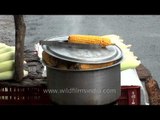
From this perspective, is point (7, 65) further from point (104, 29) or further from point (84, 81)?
point (104, 29)

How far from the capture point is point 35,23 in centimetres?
673

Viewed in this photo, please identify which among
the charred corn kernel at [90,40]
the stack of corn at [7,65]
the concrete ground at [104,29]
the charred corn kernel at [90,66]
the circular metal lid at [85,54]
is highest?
the charred corn kernel at [90,40]

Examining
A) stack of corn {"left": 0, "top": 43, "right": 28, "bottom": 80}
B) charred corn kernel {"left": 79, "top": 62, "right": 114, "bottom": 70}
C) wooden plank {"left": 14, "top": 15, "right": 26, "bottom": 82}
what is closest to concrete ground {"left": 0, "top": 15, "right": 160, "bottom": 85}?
stack of corn {"left": 0, "top": 43, "right": 28, "bottom": 80}

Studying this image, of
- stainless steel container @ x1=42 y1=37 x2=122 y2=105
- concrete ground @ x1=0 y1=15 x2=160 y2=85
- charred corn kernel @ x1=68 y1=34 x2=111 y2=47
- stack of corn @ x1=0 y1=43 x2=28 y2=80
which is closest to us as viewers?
stainless steel container @ x1=42 y1=37 x2=122 y2=105

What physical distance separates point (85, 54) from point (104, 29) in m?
4.10

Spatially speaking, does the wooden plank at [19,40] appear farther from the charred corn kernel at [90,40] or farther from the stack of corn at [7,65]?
the charred corn kernel at [90,40]

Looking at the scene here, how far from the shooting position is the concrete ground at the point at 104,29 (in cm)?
564

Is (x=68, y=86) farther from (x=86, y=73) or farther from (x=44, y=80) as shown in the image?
(x=44, y=80)

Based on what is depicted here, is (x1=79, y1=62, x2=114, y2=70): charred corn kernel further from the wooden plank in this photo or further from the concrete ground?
the concrete ground

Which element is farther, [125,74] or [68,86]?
[125,74]

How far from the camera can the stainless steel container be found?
2088mm

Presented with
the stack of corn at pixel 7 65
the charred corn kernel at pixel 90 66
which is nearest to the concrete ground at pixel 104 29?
the stack of corn at pixel 7 65
